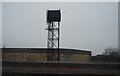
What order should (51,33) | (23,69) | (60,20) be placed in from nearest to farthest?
(23,69) < (60,20) < (51,33)

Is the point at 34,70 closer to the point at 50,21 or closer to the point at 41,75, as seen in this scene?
the point at 41,75

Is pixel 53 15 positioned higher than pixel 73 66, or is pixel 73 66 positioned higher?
pixel 53 15

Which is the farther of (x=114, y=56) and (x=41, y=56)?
(x=41, y=56)

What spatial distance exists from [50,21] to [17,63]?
5.16m

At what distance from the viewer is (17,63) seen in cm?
1489

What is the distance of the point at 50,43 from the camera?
20266 millimetres

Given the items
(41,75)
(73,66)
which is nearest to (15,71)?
(41,75)

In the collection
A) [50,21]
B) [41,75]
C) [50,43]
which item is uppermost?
[50,21]

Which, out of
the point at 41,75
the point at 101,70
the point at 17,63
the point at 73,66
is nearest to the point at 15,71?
the point at 17,63

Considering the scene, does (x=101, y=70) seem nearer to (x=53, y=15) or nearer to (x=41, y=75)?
(x=41, y=75)

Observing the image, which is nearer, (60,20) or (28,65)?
(28,65)

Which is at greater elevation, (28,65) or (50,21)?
(50,21)

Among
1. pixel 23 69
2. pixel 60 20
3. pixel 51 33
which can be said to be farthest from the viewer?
pixel 51 33

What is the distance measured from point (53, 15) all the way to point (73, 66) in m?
4.91
